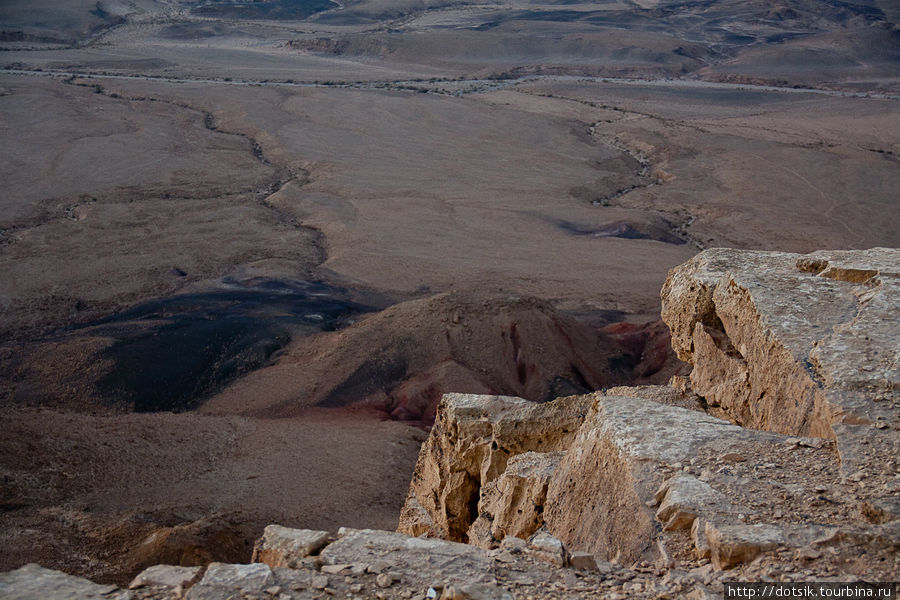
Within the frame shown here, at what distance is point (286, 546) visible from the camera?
4.88 meters

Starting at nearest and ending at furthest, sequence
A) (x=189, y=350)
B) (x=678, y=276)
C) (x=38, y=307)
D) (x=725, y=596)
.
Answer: (x=725, y=596) < (x=678, y=276) < (x=189, y=350) < (x=38, y=307)

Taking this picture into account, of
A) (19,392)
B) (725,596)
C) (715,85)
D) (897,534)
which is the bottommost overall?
(19,392)

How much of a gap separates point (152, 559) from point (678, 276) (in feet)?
21.5

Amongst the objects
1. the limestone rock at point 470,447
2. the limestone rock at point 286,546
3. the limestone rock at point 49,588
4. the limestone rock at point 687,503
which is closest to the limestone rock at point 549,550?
the limestone rock at point 687,503

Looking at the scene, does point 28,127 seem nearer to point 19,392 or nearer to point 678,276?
point 19,392

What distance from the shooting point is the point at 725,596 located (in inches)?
149

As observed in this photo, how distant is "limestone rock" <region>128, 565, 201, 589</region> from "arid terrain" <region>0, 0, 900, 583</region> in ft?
15.3

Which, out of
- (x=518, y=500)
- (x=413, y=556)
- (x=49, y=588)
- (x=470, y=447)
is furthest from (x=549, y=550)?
(x=470, y=447)

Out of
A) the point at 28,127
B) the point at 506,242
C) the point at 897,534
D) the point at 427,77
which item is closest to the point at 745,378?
the point at 897,534

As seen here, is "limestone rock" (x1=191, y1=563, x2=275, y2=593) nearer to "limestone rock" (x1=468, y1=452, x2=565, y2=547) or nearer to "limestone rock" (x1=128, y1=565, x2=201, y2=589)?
"limestone rock" (x1=128, y1=565, x2=201, y2=589)

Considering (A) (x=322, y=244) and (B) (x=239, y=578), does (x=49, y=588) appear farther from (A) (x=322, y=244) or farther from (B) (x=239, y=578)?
(A) (x=322, y=244)

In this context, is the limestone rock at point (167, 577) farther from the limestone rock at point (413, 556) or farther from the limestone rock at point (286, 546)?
the limestone rock at point (413, 556)

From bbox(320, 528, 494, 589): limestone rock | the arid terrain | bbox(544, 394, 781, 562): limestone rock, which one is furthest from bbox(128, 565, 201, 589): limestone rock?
the arid terrain

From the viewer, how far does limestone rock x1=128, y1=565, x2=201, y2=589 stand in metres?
4.24
